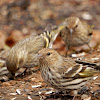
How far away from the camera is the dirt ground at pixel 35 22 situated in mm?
5227

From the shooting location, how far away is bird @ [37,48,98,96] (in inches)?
152

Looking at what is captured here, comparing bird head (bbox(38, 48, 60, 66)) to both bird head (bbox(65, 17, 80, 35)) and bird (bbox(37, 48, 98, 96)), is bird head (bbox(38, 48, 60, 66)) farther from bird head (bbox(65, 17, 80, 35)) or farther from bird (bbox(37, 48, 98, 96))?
bird head (bbox(65, 17, 80, 35))

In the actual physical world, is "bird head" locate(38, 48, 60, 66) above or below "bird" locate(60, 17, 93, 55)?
below

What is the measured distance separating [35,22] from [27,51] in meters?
4.61

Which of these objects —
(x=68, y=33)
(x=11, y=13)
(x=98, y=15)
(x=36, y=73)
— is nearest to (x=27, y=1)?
(x=11, y=13)

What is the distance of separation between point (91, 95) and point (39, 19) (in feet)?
21.7

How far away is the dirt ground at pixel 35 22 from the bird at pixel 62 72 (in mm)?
849

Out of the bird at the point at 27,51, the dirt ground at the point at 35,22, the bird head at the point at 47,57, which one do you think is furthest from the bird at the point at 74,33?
the bird head at the point at 47,57

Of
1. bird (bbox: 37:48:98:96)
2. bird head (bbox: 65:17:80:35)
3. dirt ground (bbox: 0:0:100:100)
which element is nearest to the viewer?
bird (bbox: 37:48:98:96)

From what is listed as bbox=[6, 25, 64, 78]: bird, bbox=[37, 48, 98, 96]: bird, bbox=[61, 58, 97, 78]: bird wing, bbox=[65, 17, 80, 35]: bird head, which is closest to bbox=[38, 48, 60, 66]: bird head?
bbox=[37, 48, 98, 96]: bird

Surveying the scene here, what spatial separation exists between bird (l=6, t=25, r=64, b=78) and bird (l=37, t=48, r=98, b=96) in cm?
140

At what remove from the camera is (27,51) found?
580 centimetres

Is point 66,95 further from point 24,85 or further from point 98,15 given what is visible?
point 98,15

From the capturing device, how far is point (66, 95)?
4277 millimetres
